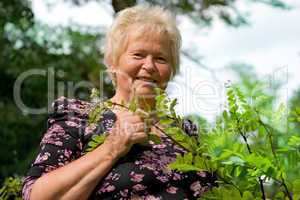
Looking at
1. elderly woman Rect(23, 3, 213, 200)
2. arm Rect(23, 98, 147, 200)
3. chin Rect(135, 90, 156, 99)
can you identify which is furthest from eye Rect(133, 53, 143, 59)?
arm Rect(23, 98, 147, 200)

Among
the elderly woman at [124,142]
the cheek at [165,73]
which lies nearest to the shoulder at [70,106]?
the elderly woman at [124,142]

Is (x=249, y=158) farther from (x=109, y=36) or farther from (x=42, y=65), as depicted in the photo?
(x=42, y=65)

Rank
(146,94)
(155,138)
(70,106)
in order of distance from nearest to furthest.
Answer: (155,138), (146,94), (70,106)

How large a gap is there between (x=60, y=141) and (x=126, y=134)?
0.86 ft

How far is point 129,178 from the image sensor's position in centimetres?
166

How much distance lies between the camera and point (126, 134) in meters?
1.49

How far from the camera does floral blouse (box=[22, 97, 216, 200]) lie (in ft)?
5.36

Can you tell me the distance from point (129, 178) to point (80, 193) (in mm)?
167

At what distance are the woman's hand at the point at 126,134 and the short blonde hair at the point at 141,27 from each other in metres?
0.43

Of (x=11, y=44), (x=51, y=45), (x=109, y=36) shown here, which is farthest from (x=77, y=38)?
(x=109, y=36)

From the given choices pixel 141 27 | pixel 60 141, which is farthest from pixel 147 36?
pixel 60 141

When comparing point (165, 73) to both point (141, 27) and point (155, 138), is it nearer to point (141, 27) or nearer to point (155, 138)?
point (141, 27)

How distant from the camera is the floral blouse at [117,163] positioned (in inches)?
64.3

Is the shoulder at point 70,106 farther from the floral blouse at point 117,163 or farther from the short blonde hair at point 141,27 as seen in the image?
the short blonde hair at point 141,27
